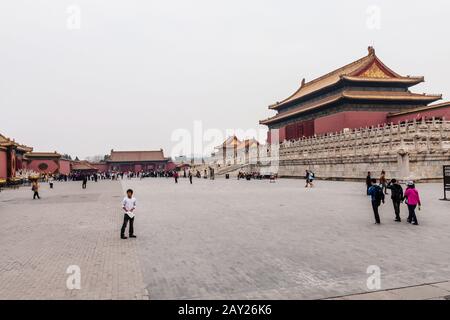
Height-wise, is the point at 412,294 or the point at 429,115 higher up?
the point at 429,115

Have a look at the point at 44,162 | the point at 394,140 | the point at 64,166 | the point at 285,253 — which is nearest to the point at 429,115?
the point at 394,140

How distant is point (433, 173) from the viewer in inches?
1043

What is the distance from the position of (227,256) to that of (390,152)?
23890 mm

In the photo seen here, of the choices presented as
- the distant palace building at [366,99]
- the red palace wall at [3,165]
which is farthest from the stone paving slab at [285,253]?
the distant palace building at [366,99]

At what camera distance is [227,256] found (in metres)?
6.93

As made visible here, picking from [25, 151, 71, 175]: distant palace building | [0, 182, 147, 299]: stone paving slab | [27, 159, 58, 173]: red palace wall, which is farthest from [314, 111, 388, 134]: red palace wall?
[27, 159, 58, 173]: red palace wall

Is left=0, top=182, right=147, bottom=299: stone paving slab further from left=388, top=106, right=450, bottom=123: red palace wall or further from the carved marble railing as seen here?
left=388, top=106, right=450, bottom=123: red palace wall

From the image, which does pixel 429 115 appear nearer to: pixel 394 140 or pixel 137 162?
pixel 394 140

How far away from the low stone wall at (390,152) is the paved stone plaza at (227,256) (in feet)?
49.6

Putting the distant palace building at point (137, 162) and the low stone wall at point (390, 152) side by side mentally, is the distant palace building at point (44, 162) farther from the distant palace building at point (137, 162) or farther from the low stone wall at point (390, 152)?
the low stone wall at point (390, 152)

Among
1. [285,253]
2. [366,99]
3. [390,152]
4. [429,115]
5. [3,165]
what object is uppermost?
[366,99]

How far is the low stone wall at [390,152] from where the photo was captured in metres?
26.1

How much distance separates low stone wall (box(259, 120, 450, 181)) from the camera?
26109 millimetres

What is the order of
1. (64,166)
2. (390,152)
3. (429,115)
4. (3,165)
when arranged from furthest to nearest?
1. (64,166)
2. (3,165)
3. (429,115)
4. (390,152)
